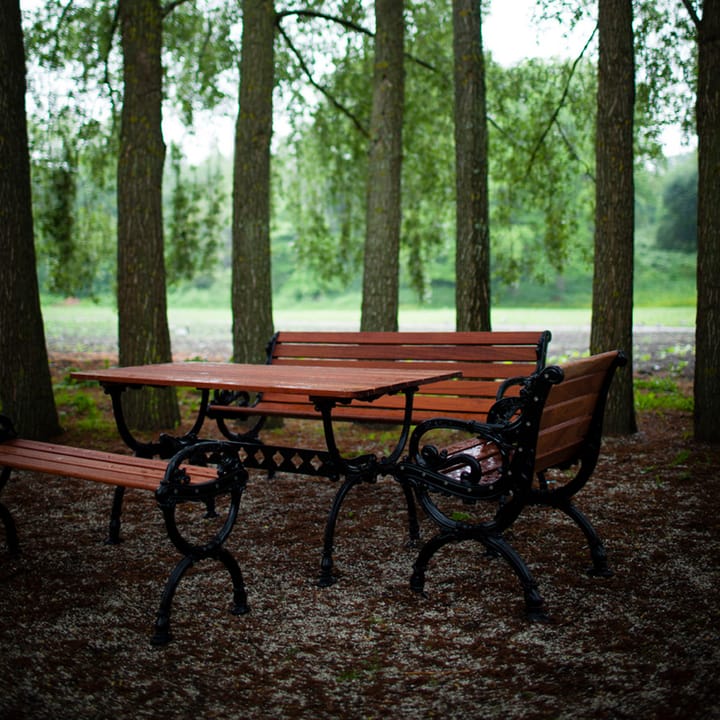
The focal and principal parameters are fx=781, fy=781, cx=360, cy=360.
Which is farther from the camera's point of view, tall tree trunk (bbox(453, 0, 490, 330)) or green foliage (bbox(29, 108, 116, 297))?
green foliage (bbox(29, 108, 116, 297))

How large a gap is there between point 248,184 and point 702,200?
13.1 ft

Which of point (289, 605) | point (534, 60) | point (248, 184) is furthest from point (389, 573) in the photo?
point (534, 60)

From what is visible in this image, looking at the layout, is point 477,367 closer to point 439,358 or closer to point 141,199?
point 439,358

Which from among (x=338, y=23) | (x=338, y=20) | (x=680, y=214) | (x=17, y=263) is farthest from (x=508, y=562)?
(x=680, y=214)

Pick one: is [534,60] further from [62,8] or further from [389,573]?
[389,573]

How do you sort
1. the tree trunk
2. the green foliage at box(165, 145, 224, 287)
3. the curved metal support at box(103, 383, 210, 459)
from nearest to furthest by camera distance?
the curved metal support at box(103, 383, 210, 459)
the tree trunk
the green foliage at box(165, 145, 224, 287)

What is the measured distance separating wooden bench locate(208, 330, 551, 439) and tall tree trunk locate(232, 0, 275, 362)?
180 cm

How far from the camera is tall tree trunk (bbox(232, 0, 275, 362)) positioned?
24.2 ft

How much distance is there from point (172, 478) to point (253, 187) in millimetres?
4843

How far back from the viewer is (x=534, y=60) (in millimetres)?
9445

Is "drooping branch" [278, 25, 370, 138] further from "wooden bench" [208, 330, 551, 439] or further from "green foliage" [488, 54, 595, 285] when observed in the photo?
"wooden bench" [208, 330, 551, 439]

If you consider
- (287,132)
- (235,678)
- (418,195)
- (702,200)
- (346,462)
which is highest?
(287,132)

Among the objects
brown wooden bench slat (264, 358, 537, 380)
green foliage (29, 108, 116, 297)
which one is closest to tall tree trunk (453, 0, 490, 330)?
brown wooden bench slat (264, 358, 537, 380)

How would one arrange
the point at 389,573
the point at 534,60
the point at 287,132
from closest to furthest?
the point at 389,573
the point at 534,60
the point at 287,132
